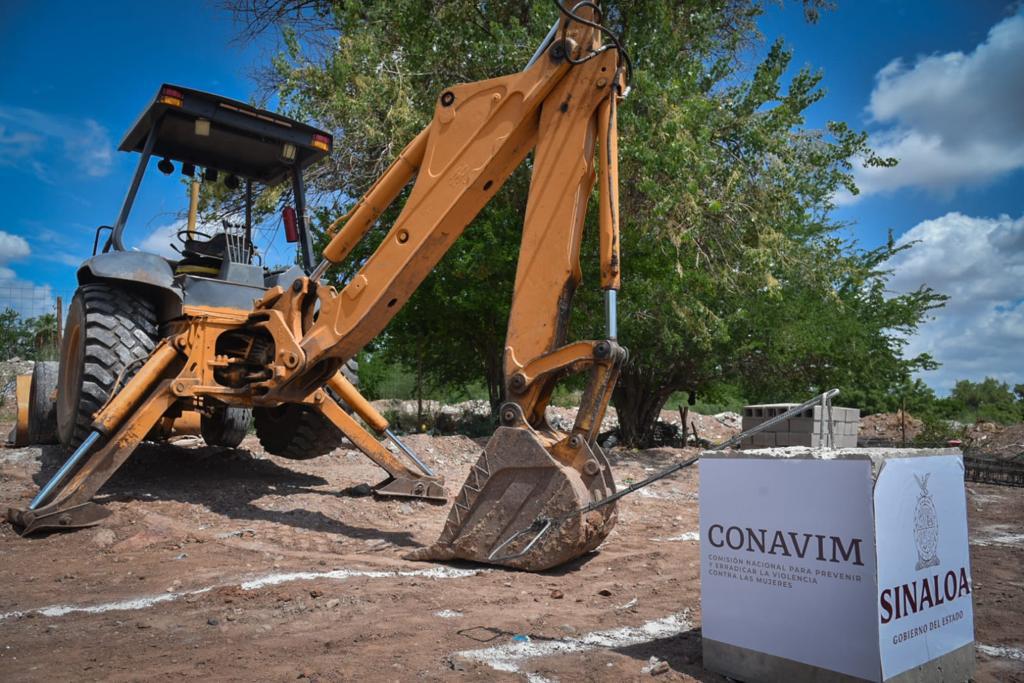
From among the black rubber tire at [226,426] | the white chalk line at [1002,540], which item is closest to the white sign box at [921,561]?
the white chalk line at [1002,540]

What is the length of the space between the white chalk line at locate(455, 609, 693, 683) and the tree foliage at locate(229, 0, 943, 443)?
7.41 meters

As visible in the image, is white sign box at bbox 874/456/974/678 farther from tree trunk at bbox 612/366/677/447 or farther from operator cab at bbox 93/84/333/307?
tree trunk at bbox 612/366/677/447

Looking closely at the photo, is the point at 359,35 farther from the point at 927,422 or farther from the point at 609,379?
the point at 927,422

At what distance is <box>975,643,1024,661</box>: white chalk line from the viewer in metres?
3.39

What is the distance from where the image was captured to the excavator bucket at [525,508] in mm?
4520

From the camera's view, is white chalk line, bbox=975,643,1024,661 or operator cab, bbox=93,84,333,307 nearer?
white chalk line, bbox=975,643,1024,661

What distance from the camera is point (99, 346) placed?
6367mm

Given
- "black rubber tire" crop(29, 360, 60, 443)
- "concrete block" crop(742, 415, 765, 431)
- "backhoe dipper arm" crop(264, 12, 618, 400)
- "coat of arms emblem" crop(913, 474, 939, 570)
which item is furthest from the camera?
"concrete block" crop(742, 415, 765, 431)

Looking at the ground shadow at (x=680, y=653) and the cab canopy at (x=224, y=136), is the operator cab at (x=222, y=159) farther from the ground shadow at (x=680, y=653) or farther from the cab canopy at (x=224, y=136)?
the ground shadow at (x=680, y=653)

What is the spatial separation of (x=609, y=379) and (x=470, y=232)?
721cm

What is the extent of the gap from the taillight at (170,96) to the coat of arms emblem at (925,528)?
6141 mm

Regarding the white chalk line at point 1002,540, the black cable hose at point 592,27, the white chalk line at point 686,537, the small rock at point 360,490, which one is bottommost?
the white chalk line at point 1002,540

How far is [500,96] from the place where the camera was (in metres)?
5.27

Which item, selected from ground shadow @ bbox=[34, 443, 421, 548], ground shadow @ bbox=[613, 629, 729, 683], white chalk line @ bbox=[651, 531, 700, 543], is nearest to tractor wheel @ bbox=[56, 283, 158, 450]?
ground shadow @ bbox=[34, 443, 421, 548]
